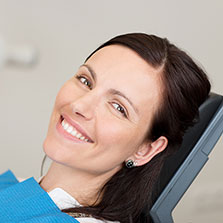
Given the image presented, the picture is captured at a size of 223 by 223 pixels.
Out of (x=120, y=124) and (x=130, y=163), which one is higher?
(x=120, y=124)

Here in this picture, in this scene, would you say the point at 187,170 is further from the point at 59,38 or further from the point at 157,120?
the point at 59,38

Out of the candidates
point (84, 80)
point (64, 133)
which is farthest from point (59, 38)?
point (64, 133)

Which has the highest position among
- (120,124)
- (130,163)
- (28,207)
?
(120,124)

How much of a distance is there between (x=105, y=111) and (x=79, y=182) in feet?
0.76

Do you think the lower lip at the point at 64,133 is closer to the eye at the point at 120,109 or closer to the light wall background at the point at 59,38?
the eye at the point at 120,109

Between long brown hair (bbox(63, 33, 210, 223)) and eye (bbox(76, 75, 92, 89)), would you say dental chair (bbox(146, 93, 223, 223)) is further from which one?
eye (bbox(76, 75, 92, 89))

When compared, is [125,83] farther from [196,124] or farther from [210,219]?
[210,219]

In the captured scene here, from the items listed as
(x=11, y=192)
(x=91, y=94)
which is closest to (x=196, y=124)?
(x=91, y=94)

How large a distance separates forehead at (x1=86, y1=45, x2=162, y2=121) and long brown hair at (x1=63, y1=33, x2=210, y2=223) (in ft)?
0.07

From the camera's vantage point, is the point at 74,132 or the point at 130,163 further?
the point at 130,163

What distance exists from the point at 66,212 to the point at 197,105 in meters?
0.46

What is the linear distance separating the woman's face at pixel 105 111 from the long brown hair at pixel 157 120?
29mm

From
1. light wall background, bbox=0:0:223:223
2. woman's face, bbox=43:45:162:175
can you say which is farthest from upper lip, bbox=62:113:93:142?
light wall background, bbox=0:0:223:223

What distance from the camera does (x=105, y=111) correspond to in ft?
3.15
